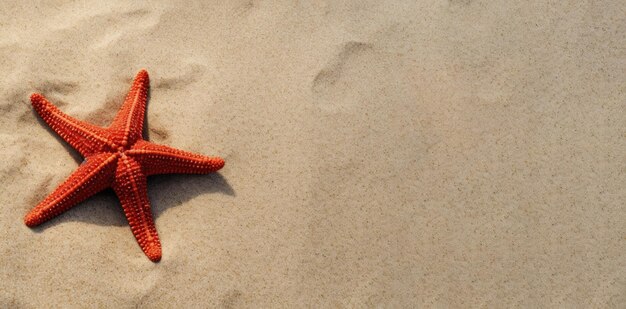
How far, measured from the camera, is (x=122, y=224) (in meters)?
4.02

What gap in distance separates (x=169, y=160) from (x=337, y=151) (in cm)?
134

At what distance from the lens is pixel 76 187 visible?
149 inches

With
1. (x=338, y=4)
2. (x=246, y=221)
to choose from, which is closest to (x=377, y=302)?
(x=246, y=221)

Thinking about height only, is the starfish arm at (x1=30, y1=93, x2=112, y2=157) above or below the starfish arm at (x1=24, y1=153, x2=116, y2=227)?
above

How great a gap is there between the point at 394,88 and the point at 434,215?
1.14 meters

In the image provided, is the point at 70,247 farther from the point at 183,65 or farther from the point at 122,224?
the point at 183,65

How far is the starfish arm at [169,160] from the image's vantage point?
12.7 feet

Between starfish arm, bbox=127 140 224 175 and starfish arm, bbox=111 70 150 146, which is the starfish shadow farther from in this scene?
starfish arm, bbox=111 70 150 146

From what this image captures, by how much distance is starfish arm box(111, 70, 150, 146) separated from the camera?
3904 millimetres

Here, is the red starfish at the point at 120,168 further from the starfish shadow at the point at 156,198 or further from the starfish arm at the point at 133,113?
the starfish shadow at the point at 156,198

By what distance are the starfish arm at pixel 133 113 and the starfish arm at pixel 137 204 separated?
0.59 ft

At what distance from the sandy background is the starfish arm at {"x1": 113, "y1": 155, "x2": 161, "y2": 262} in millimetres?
124

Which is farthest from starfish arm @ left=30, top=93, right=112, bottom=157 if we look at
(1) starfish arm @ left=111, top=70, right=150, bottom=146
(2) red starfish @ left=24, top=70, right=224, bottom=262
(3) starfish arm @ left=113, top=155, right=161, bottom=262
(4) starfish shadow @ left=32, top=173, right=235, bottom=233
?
(4) starfish shadow @ left=32, top=173, right=235, bottom=233

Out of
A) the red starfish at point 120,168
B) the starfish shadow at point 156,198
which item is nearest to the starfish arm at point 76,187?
the red starfish at point 120,168
